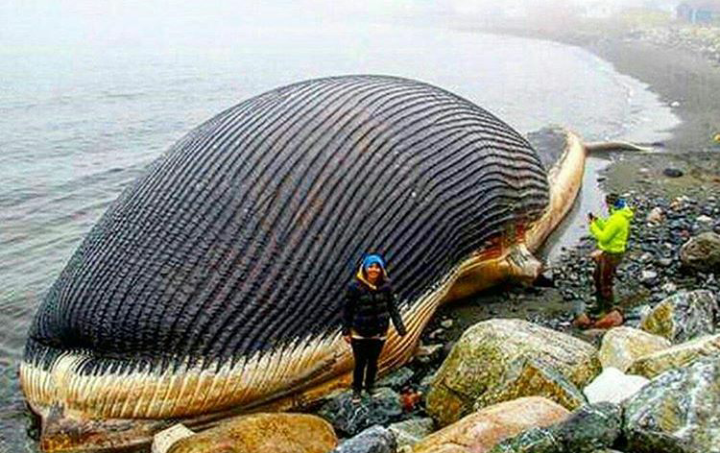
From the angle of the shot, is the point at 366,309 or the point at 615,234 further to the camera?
the point at 615,234

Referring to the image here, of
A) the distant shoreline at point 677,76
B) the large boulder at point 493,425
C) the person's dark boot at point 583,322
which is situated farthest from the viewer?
the distant shoreline at point 677,76

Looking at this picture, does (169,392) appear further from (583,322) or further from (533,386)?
(583,322)

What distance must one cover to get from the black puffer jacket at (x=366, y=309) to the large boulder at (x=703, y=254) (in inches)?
212

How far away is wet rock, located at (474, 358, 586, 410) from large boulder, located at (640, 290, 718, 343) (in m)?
2.24

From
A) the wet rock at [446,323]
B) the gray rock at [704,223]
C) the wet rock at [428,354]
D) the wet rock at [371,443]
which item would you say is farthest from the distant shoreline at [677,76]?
the wet rock at [371,443]

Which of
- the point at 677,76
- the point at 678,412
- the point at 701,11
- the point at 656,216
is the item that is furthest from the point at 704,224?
the point at 701,11

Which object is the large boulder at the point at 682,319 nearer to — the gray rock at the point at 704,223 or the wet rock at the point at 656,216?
the gray rock at the point at 704,223

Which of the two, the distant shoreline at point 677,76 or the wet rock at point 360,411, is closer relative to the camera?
the wet rock at point 360,411

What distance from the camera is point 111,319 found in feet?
29.9

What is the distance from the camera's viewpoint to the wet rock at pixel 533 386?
7402 millimetres

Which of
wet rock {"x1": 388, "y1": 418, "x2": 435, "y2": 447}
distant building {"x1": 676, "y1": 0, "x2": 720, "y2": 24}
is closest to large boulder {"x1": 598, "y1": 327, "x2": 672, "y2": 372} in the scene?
wet rock {"x1": 388, "y1": 418, "x2": 435, "y2": 447}

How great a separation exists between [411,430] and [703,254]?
612 cm

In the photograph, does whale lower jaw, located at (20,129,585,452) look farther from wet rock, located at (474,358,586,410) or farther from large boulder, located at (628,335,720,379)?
large boulder, located at (628,335,720,379)

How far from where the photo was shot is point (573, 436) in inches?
235
